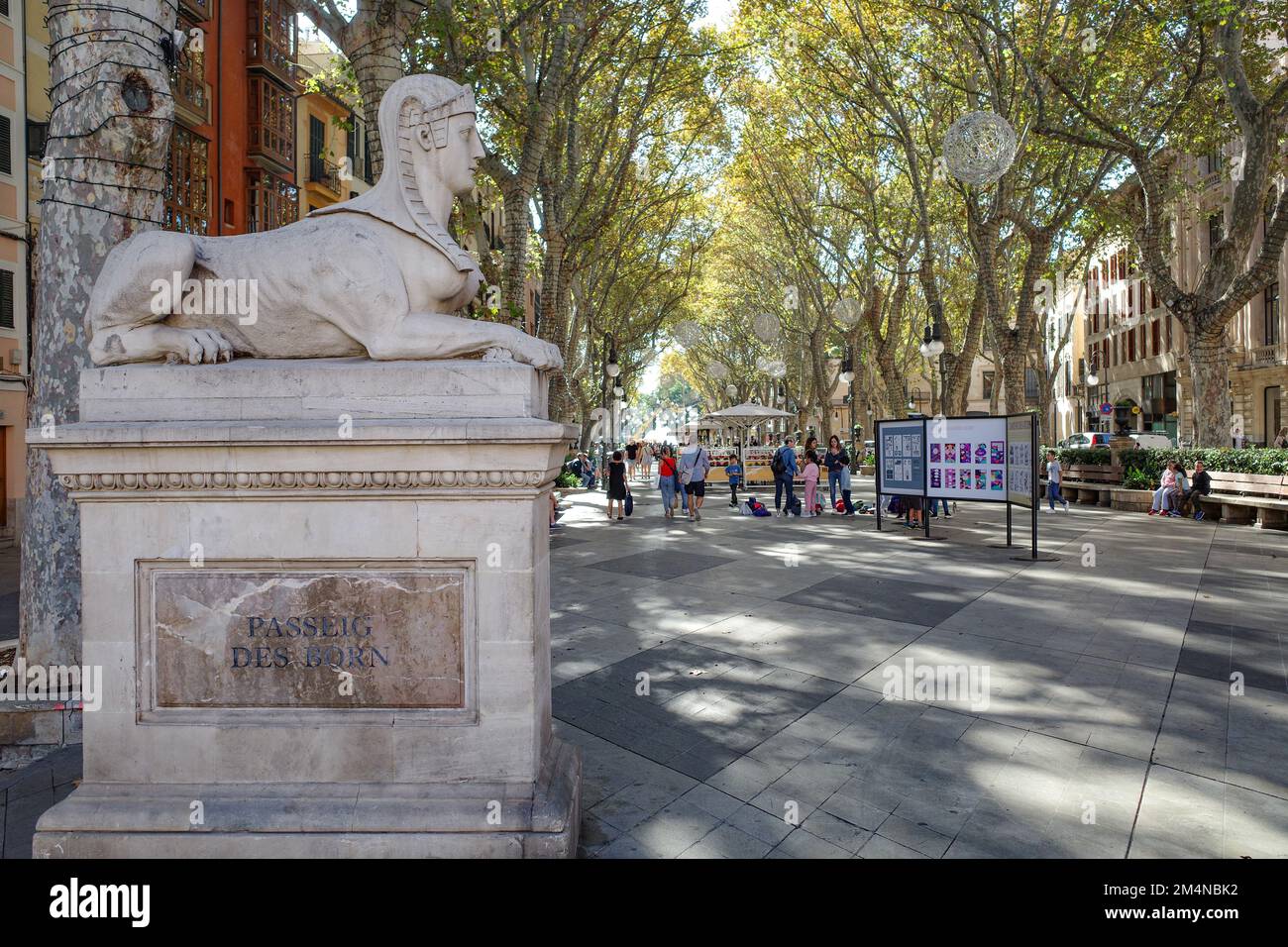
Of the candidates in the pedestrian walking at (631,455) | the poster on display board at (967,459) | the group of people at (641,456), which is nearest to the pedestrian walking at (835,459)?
the poster on display board at (967,459)

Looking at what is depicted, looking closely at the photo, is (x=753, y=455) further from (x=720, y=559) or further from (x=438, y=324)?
(x=438, y=324)

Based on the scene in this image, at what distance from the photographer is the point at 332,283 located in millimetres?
2818

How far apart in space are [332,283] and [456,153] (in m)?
0.76

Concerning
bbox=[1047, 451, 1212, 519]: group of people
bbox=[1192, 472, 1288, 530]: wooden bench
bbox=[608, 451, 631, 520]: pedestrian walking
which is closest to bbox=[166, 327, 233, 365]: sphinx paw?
bbox=[608, 451, 631, 520]: pedestrian walking

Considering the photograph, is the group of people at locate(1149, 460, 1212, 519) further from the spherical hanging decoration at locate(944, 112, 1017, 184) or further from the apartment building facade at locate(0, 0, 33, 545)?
the apartment building facade at locate(0, 0, 33, 545)

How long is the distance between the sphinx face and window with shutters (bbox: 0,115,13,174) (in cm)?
1852

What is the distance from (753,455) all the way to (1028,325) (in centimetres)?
1084

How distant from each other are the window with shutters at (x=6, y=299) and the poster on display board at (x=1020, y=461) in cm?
1964

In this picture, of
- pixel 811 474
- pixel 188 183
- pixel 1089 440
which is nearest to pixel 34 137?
pixel 188 183

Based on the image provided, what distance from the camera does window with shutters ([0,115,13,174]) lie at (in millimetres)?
15695

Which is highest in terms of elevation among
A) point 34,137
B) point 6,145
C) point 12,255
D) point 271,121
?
point 271,121

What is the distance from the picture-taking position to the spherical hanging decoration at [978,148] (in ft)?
39.9

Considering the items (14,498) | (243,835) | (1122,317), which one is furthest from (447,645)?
(1122,317)

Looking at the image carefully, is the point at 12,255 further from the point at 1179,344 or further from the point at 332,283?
the point at 1179,344
